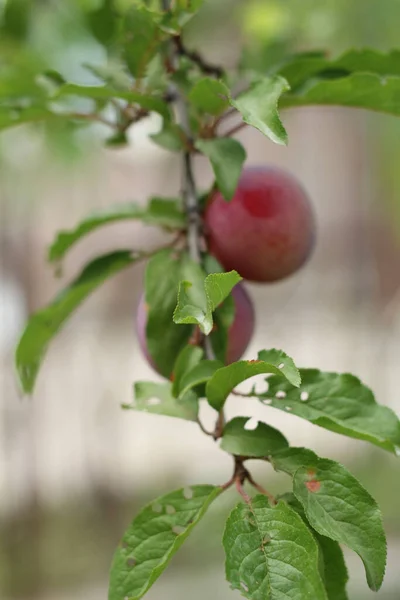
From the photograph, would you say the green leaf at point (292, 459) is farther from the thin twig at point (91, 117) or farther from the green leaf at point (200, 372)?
the thin twig at point (91, 117)

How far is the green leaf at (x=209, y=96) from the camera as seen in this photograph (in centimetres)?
48

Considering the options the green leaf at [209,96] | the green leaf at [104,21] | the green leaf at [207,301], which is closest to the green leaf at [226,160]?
the green leaf at [209,96]

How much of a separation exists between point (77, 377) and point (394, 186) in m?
1.77

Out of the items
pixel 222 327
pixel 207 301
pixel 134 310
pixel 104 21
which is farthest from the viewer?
pixel 134 310

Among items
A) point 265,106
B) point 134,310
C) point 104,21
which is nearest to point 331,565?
point 265,106

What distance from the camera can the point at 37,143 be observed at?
1.58m

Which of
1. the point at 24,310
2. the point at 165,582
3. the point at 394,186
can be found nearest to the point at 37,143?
the point at 24,310

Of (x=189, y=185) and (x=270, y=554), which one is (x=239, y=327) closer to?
(x=189, y=185)

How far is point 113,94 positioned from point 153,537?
0.94ft

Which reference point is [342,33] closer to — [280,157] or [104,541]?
[104,541]

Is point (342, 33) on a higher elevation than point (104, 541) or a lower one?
higher

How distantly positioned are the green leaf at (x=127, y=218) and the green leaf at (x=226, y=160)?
0.07m

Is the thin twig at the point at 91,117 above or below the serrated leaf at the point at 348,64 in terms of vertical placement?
below

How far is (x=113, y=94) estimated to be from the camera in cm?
51
